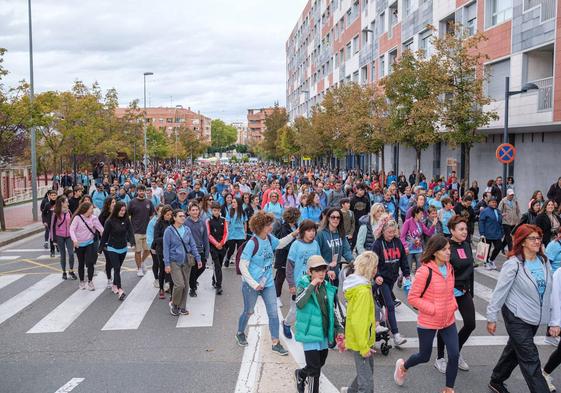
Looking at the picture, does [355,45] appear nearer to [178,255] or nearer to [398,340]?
[178,255]

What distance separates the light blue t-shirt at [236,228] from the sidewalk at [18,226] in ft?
30.5

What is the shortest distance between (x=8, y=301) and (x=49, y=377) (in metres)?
4.27

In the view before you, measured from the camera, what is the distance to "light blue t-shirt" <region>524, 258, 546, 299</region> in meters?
5.38

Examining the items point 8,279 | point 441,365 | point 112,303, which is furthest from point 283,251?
point 8,279

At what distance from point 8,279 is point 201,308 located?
521 centimetres

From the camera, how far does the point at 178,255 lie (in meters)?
8.55

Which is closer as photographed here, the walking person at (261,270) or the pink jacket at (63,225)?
the walking person at (261,270)

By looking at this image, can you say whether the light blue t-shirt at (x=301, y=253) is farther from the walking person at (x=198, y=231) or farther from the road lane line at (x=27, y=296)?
the road lane line at (x=27, y=296)

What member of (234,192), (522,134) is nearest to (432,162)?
(522,134)

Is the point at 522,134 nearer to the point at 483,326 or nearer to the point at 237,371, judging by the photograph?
the point at 483,326

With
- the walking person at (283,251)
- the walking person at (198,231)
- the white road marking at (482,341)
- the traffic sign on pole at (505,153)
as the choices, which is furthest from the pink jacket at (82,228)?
the traffic sign on pole at (505,153)

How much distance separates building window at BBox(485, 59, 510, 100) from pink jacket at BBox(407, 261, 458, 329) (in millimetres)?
18255

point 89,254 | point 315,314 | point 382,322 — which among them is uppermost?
point 315,314

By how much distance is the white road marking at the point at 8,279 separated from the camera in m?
11.3
